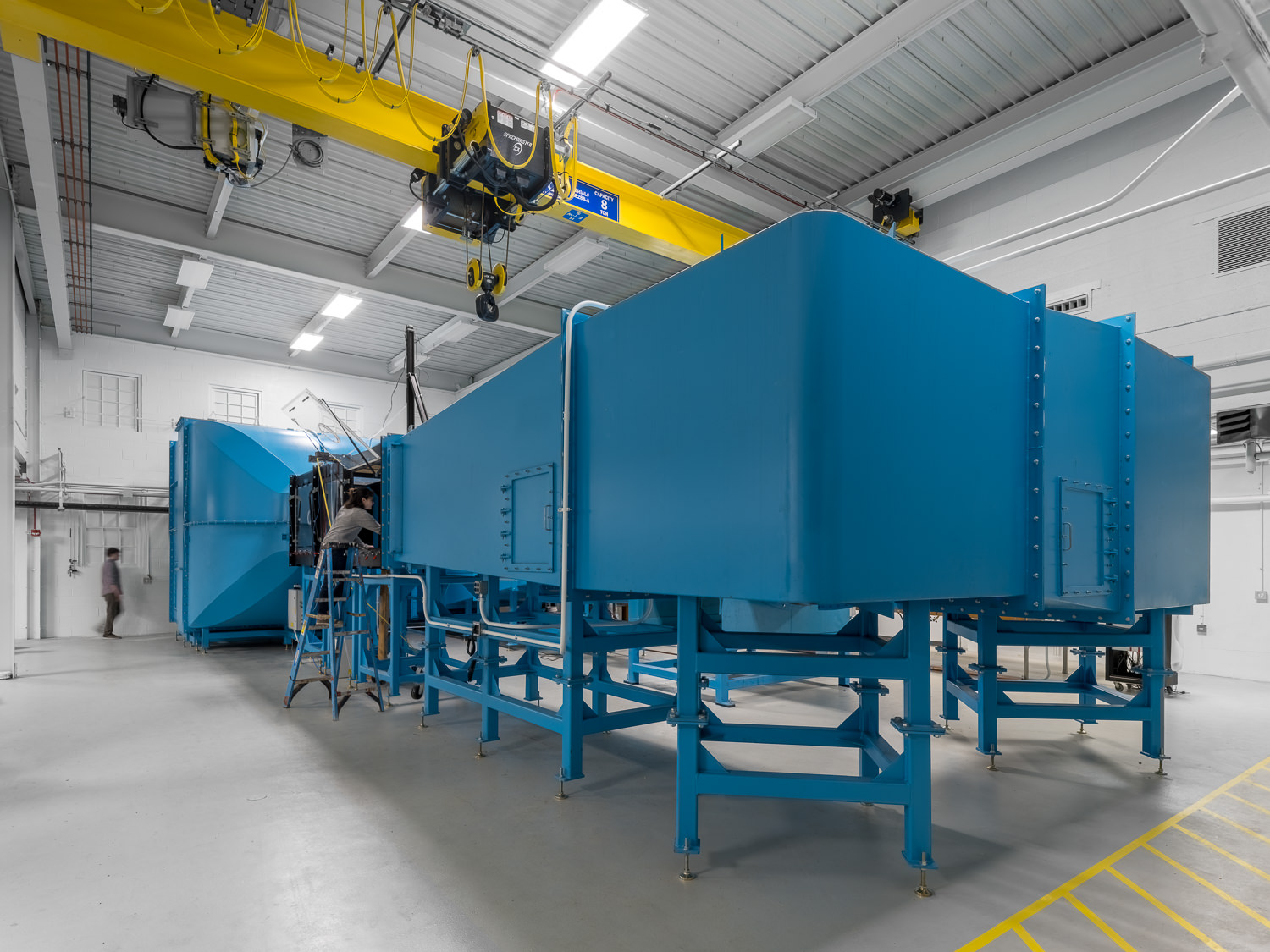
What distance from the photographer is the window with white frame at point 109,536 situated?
11.2 metres

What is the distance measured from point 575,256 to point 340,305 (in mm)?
4098

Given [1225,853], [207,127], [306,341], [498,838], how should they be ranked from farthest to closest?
[306,341] → [207,127] → [498,838] → [1225,853]

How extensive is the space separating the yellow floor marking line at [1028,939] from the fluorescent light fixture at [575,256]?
841cm

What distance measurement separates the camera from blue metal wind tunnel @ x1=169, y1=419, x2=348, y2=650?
9.05 m

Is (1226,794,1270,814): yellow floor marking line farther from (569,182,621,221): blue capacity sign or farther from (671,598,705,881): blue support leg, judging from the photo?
(569,182,621,221): blue capacity sign

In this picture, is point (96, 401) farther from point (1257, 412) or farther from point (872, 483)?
point (1257, 412)

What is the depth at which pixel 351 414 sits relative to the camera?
47.5 ft

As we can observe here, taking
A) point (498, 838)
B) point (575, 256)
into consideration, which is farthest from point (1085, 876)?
point (575, 256)

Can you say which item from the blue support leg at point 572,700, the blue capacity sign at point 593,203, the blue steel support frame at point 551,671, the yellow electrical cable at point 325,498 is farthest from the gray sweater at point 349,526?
the blue capacity sign at point 593,203

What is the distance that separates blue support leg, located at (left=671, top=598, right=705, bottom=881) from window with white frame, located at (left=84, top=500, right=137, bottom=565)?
1176 centimetres

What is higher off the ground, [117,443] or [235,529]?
[117,443]

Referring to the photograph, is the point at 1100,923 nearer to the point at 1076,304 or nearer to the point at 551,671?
the point at 551,671

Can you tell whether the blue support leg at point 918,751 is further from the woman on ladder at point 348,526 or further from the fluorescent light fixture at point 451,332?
the fluorescent light fixture at point 451,332

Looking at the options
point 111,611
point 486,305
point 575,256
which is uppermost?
point 575,256
